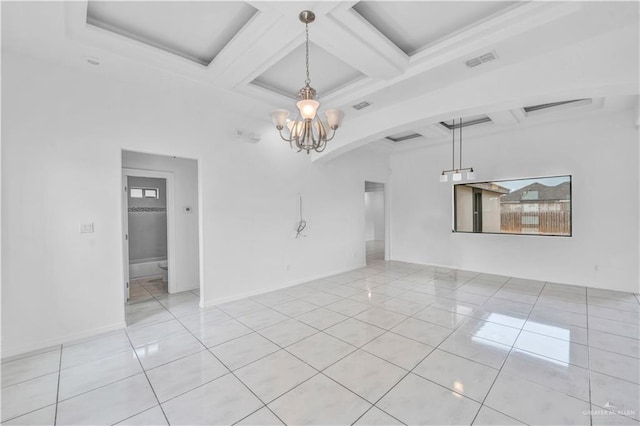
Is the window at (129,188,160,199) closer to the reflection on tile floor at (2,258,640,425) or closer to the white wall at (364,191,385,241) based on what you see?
the reflection on tile floor at (2,258,640,425)

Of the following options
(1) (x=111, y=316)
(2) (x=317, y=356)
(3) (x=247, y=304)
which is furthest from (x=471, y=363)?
(1) (x=111, y=316)

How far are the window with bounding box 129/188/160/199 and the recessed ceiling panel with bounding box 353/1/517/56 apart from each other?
19.2 feet

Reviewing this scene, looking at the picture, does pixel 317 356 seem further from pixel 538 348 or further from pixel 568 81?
pixel 568 81

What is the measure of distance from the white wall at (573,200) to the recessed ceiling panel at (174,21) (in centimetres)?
526

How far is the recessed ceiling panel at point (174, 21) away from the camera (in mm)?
2354

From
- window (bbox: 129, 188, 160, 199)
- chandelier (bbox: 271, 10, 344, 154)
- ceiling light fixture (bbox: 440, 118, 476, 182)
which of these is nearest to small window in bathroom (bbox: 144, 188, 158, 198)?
window (bbox: 129, 188, 160, 199)

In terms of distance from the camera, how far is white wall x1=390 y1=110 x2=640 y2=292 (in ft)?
14.8

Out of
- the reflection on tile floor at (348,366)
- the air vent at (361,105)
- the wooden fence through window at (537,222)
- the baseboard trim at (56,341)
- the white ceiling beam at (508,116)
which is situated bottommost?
the reflection on tile floor at (348,366)

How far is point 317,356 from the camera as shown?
2686 millimetres

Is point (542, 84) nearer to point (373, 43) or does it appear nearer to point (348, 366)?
point (373, 43)

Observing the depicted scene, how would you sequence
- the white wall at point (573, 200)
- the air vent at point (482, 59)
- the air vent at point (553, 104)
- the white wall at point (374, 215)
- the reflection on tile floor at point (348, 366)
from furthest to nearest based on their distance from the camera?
the white wall at point (374, 215)
the white wall at point (573, 200)
the air vent at point (553, 104)
the air vent at point (482, 59)
the reflection on tile floor at point (348, 366)

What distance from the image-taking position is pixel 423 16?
2.51 m

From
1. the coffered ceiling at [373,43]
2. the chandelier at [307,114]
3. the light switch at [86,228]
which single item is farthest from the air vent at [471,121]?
the light switch at [86,228]

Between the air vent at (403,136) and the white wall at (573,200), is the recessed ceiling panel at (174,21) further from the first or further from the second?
the white wall at (573,200)
